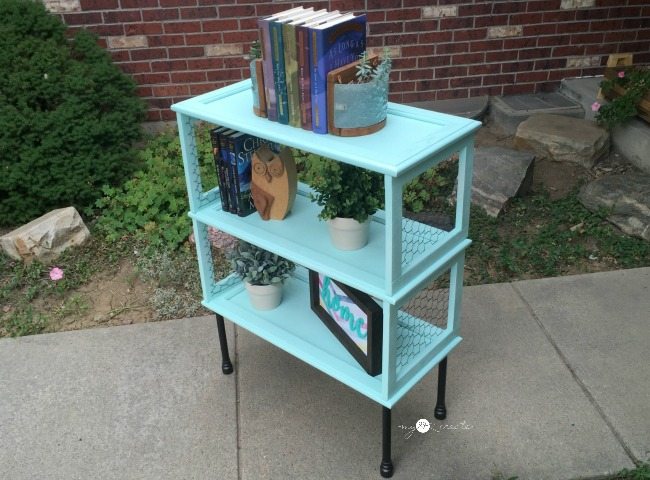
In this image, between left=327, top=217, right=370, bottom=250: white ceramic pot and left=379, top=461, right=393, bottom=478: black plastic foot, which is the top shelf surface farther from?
left=379, top=461, right=393, bottom=478: black plastic foot

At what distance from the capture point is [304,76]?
234 cm

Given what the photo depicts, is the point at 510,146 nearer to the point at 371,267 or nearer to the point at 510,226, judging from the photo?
the point at 510,226

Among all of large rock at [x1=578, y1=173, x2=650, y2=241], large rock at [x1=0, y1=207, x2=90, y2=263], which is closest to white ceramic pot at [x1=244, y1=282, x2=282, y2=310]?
large rock at [x1=0, y1=207, x2=90, y2=263]

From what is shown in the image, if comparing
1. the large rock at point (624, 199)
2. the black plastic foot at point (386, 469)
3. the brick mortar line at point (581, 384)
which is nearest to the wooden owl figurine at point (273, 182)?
the black plastic foot at point (386, 469)

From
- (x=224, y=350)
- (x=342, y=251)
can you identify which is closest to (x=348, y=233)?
(x=342, y=251)

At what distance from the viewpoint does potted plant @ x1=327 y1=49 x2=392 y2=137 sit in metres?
2.27

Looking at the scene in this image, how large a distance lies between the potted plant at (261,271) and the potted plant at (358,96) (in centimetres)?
83

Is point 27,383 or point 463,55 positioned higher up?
point 463,55

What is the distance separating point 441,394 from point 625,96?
296 centimetres

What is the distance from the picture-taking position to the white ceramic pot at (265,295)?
3049 mm

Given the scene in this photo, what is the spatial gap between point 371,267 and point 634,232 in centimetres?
242

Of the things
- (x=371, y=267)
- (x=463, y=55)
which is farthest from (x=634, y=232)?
(x=371, y=267)

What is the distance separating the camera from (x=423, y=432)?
3021 millimetres

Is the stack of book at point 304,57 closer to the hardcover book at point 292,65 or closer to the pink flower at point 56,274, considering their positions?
the hardcover book at point 292,65
